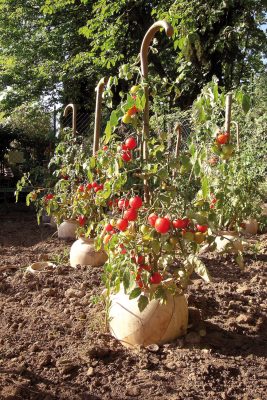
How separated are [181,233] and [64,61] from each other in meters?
11.3

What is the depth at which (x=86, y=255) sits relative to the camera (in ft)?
12.9

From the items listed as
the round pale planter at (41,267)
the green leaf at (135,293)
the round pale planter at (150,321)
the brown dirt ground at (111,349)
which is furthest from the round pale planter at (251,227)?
the green leaf at (135,293)

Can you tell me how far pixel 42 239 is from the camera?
18.6ft

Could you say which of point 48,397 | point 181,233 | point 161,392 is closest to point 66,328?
point 48,397

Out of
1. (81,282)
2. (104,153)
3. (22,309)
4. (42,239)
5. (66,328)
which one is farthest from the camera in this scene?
(42,239)

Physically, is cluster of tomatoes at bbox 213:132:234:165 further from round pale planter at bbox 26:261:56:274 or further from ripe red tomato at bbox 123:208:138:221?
round pale planter at bbox 26:261:56:274

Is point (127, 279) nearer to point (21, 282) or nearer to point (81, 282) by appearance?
point (81, 282)

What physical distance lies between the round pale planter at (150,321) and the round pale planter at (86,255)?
148cm

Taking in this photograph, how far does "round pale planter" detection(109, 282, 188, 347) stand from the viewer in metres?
2.38

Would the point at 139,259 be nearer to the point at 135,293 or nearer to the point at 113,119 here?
the point at 135,293

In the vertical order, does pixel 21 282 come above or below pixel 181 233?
below

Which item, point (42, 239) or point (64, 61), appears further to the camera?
point (64, 61)

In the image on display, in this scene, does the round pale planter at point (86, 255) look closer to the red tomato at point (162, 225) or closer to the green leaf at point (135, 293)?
the green leaf at point (135, 293)

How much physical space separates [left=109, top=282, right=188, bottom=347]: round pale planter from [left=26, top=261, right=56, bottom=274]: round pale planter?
155cm
